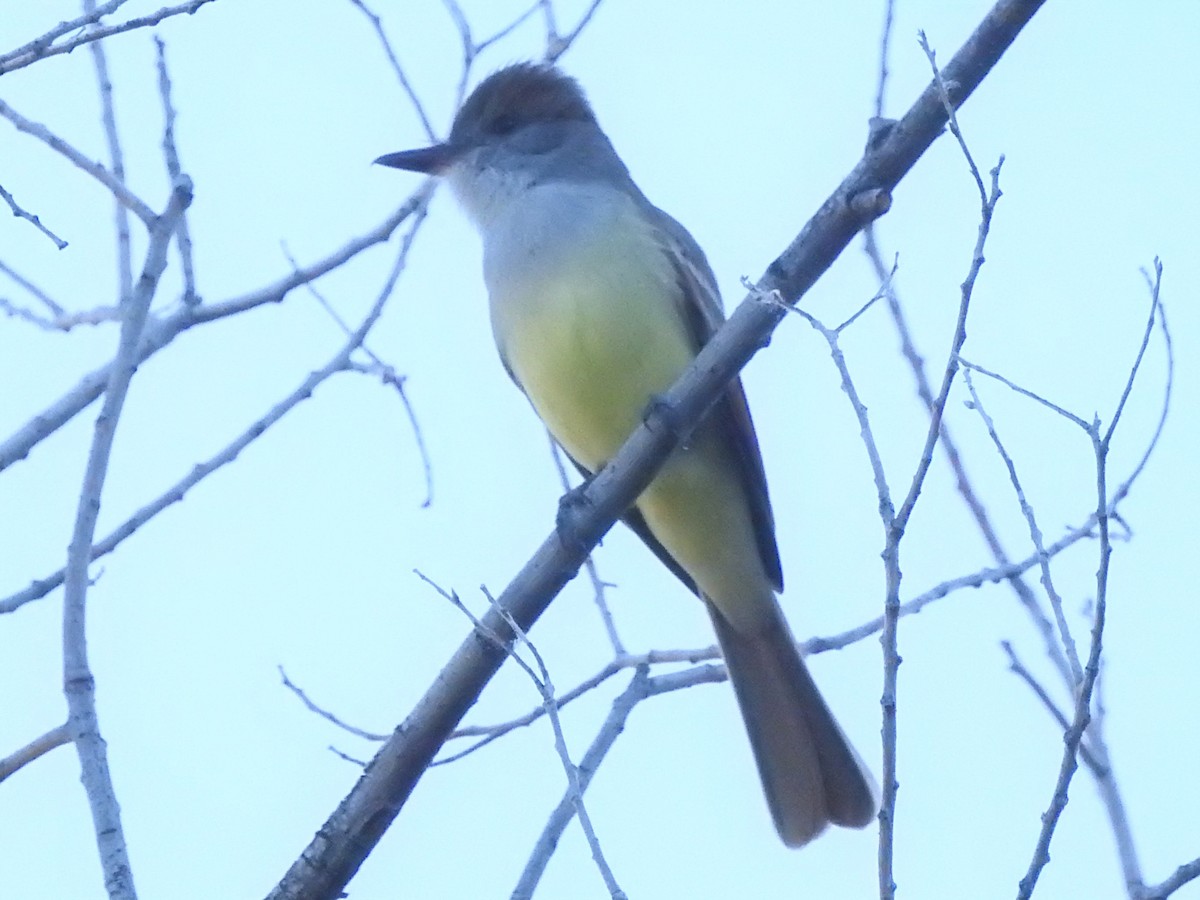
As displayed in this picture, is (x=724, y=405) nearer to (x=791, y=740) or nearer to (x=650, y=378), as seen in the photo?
(x=650, y=378)

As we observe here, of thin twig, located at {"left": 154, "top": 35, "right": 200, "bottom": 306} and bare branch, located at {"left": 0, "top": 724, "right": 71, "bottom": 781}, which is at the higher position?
thin twig, located at {"left": 154, "top": 35, "right": 200, "bottom": 306}

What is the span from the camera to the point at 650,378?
543 centimetres

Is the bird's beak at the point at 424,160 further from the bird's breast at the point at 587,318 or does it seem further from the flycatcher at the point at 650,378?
the bird's breast at the point at 587,318

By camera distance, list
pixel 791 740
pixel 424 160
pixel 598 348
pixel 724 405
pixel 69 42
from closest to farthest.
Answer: pixel 69 42 → pixel 598 348 → pixel 724 405 → pixel 791 740 → pixel 424 160

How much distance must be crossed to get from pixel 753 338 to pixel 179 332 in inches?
66.2

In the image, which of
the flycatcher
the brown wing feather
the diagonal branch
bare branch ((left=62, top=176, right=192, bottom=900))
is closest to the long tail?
the flycatcher

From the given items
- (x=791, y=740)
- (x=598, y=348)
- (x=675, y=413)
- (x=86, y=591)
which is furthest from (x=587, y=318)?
(x=86, y=591)

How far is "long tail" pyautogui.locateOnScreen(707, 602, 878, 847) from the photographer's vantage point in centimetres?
581

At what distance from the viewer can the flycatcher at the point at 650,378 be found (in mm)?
5477

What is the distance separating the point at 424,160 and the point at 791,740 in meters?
2.41

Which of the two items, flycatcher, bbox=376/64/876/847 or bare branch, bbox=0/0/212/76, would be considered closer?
bare branch, bbox=0/0/212/76

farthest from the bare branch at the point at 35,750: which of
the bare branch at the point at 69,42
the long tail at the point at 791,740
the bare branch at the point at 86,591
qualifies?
the long tail at the point at 791,740

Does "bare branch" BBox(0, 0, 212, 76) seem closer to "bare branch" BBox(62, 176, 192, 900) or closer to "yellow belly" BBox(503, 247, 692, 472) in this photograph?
"bare branch" BBox(62, 176, 192, 900)

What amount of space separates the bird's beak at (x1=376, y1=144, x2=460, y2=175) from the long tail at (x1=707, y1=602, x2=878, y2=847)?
184 centimetres
